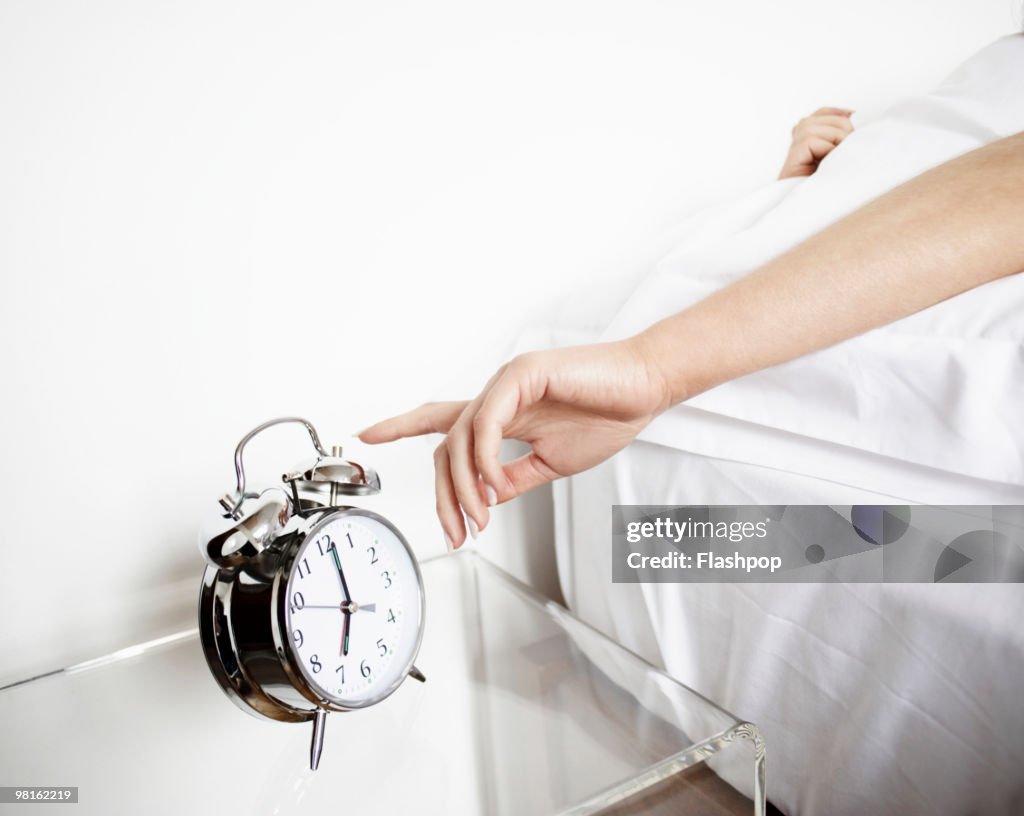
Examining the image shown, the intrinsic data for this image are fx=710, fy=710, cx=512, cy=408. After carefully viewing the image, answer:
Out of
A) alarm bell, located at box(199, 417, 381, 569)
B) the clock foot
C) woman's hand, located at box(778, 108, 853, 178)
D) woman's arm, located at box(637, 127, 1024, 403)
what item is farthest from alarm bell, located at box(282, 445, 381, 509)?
woman's hand, located at box(778, 108, 853, 178)

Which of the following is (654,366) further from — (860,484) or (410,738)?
(410,738)

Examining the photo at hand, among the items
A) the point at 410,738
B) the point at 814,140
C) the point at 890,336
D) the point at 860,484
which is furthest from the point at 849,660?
the point at 814,140

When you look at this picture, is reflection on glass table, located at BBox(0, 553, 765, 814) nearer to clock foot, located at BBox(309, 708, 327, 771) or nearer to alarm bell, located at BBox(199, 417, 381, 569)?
clock foot, located at BBox(309, 708, 327, 771)

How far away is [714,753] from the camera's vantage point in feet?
1.83

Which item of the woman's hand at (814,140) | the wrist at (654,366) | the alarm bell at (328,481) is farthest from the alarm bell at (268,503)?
the woman's hand at (814,140)

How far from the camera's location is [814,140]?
103 cm

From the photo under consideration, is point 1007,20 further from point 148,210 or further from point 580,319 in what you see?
Answer: point 148,210

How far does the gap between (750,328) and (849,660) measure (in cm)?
30

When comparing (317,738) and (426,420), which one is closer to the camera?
(317,738)

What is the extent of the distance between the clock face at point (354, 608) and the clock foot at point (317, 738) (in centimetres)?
4

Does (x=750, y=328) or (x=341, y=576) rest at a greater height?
(x=750, y=328)

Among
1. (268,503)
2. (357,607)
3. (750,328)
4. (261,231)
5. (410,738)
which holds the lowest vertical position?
(410,738)

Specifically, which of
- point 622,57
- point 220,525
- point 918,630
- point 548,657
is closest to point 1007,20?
point 622,57

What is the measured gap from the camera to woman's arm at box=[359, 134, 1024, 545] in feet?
2.01
